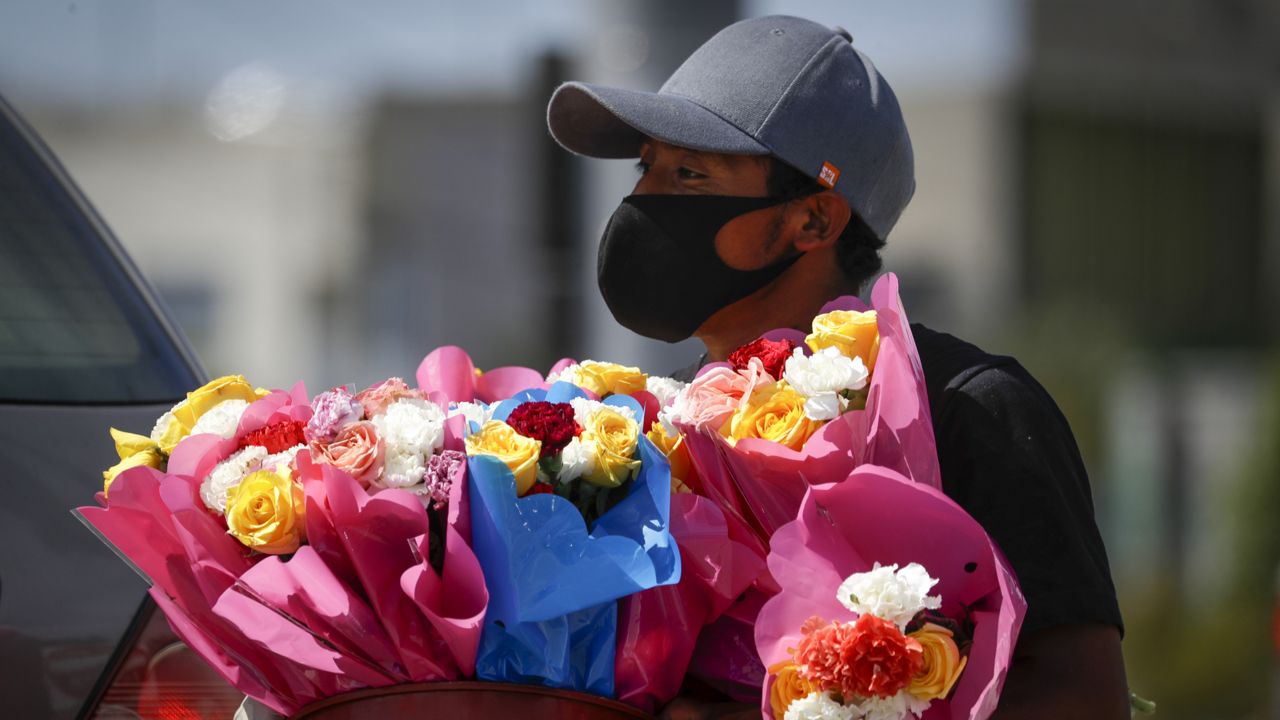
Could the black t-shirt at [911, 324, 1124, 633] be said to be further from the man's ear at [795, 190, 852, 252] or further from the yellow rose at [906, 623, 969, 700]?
the man's ear at [795, 190, 852, 252]

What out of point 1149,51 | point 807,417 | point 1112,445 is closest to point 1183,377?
point 1149,51

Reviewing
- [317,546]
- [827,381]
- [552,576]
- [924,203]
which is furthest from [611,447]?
[924,203]

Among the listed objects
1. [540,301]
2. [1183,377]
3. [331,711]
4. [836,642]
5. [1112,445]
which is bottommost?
[1183,377]

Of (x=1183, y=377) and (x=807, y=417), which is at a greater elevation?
(x=807, y=417)

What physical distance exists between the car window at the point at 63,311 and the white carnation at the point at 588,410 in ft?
3.41

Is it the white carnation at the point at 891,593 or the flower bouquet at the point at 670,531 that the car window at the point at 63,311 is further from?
the white carnation at the point at 891,593

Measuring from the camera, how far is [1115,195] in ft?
84.9

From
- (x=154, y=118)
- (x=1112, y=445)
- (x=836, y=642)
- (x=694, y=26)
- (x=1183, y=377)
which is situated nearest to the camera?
(x=836, y=642)

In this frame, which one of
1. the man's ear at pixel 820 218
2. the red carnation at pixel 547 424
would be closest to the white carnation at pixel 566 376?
the red carnation at pixel 547 424

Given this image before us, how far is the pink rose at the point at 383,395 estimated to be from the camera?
2.15 meters

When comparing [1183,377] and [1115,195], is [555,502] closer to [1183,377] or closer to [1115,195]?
[1183,377]

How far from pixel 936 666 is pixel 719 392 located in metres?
→ 0.48

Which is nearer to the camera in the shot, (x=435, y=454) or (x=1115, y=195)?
(x=435, y=454)

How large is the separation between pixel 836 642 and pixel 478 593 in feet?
1.46
